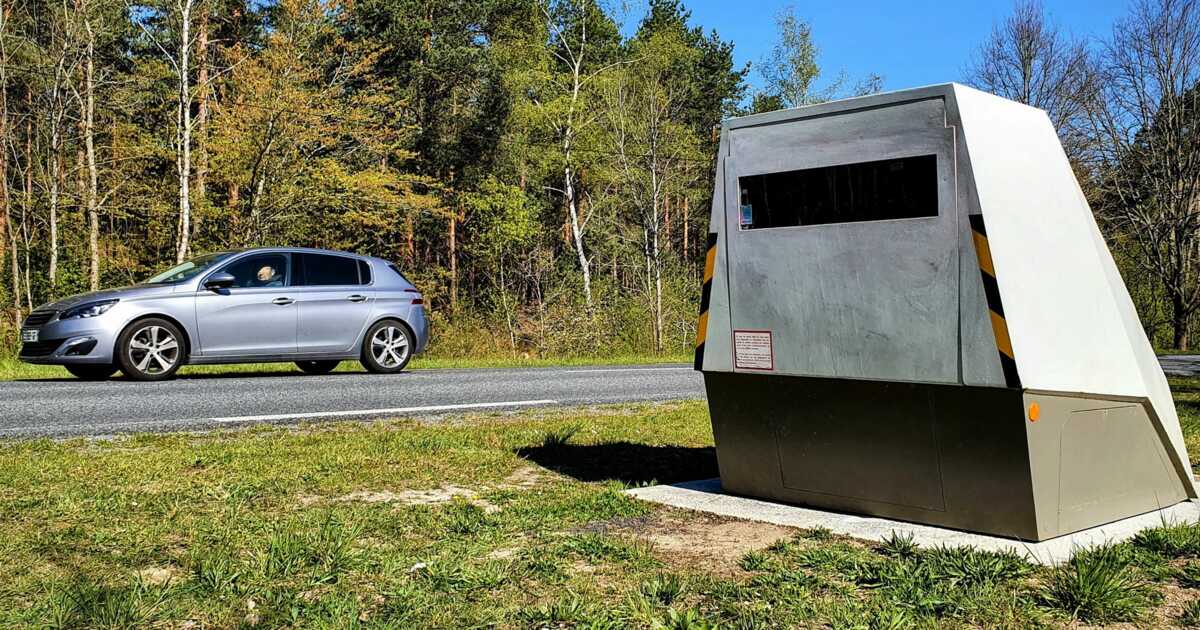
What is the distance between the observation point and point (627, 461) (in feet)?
23.1

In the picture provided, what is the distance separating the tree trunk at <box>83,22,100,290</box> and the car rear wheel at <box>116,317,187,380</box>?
712 inches

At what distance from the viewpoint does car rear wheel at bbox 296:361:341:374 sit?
1528cm

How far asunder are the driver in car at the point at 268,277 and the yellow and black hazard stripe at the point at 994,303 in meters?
11.1

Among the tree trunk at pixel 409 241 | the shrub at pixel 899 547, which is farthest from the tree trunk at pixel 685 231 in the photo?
the shrub at pixel 899 547

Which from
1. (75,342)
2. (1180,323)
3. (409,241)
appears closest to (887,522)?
(75,342)

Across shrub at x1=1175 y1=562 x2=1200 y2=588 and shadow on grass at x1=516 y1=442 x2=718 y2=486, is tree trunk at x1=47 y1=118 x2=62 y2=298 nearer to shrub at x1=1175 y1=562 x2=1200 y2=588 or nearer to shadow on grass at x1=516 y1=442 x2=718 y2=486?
shadow on grass at x1=516 y1=442 x2=718 y2=486

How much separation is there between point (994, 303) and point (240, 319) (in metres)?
11.0

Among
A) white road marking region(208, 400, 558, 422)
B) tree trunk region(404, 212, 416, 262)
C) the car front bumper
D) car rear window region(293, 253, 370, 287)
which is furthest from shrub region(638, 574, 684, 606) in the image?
tree trunk region(404, 212, 416, 262)

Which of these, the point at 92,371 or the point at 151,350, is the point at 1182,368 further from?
the point at 92,371

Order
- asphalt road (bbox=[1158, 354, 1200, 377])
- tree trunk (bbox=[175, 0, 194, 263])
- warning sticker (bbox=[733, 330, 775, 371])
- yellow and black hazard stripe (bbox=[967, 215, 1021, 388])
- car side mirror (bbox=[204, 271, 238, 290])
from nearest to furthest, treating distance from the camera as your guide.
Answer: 1. yellow and black hazard stripe (bbox=[967, 215, 1021, 388])
2. warning sticker (bbox=[733, 330, 775, 371])
3. car side mirror (bbox=[204, 271, 238, 290])
4. asphalt road (bbox=[1158, 354, 1200, 377])
5. tree trunk (bbox=[175, 0, 194, 263])

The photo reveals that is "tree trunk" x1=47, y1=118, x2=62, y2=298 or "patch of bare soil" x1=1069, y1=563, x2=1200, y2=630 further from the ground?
"tree trunk" x1=47, y1=118, x2=62, y2=298

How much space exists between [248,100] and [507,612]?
27.6 meters

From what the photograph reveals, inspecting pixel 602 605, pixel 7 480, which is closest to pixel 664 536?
pixel 602 605

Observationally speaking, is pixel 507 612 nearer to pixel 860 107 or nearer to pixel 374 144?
pixel 860 107
